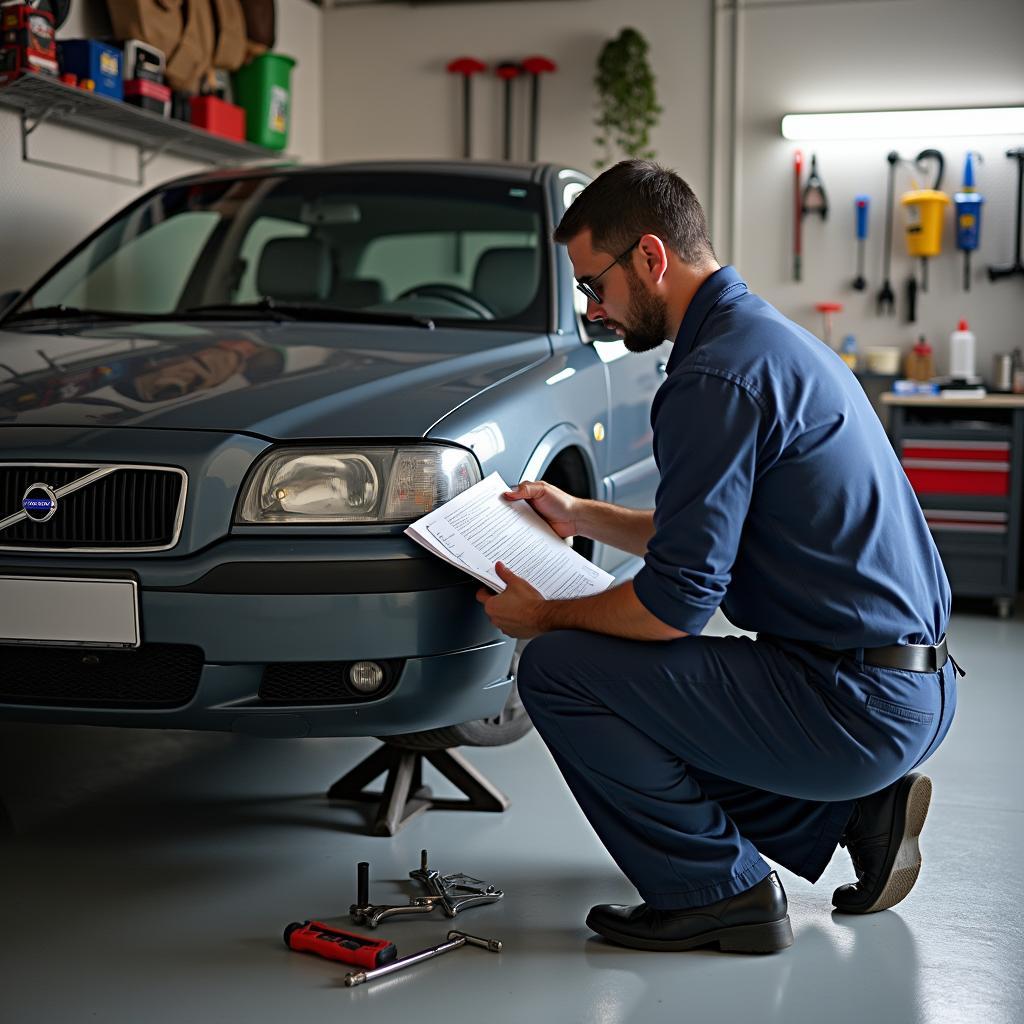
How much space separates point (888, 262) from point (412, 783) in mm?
4133

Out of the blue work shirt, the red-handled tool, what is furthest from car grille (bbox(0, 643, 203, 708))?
the blue work shirt

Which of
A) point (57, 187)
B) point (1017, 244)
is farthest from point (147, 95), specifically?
point (1017, 244)

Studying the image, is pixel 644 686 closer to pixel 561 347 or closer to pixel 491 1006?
pixel 491 1006

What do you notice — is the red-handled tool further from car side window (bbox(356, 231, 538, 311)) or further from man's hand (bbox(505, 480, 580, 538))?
car side window (bbox(356, 231, 538, 311))

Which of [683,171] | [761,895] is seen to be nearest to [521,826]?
[761,895]

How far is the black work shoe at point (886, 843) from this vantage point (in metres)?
2.04

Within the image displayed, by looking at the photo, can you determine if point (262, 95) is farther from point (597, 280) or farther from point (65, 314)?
point (597, 280)

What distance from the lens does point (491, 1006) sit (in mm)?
1758

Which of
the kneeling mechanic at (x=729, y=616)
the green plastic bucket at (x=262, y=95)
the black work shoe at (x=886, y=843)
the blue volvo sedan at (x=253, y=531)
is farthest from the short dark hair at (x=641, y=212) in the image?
the green plastic bucket at (x=262, y=95)

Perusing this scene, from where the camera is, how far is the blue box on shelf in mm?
4117

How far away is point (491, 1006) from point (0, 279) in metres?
3.27

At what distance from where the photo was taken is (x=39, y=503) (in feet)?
6.58

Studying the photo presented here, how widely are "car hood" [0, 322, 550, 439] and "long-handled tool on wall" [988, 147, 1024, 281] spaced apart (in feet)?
11.9

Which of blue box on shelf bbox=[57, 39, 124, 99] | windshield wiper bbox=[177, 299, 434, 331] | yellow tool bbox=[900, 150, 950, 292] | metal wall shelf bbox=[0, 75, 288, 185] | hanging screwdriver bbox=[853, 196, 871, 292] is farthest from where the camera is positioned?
hanging screwdriver bbox=[853, 196, 871, 292]
